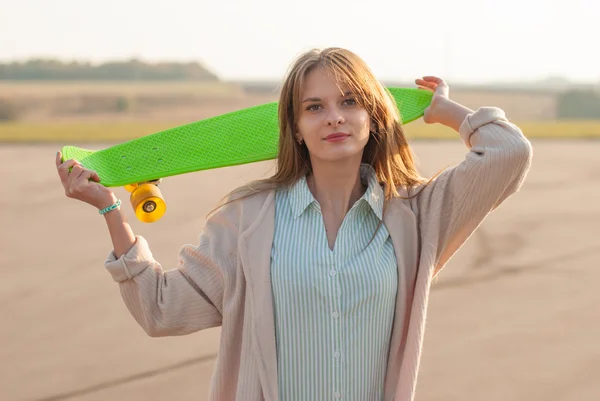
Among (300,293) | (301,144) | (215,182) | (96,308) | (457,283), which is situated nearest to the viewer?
(300,293)

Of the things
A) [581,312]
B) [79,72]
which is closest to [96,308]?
[581,312]

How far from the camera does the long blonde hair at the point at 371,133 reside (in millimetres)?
2111

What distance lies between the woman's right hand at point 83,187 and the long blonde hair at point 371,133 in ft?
0.94

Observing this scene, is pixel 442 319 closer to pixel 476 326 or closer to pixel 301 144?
pixel 476 326

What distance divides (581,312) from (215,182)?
469 cm

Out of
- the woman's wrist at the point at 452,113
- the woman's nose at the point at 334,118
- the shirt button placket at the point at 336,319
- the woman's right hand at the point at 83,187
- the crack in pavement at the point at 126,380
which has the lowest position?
the crack in pavement at the point at 126,380

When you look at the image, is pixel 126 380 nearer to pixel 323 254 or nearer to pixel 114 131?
pixel 323 254

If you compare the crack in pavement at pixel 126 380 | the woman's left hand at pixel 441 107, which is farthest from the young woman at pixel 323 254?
the crack in pavement at pixel 126 380

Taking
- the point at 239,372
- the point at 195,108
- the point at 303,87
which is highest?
the point at 303,87

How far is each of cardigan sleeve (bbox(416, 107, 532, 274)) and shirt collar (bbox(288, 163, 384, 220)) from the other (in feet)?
0.32

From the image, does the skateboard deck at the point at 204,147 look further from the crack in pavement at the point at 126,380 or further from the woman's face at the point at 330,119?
the crack in pavement at the point at 126,380

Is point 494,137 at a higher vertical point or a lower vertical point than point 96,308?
higher

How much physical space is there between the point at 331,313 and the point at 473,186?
1.44 feet

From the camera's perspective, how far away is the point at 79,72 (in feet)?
48.9
